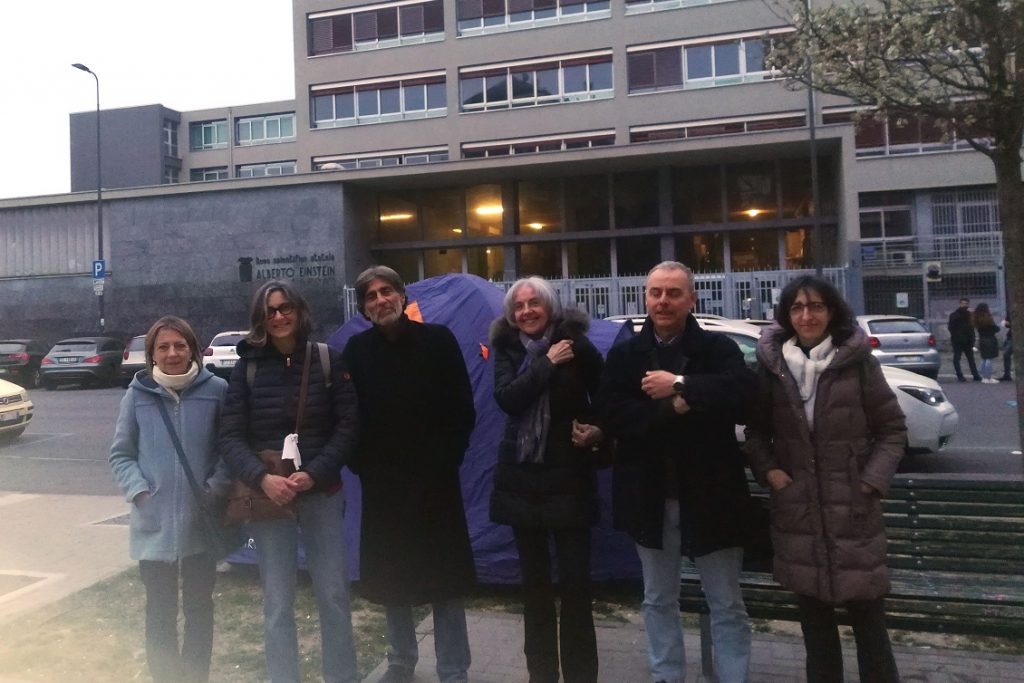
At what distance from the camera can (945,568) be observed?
380cm

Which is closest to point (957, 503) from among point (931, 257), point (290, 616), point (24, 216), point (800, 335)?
point (800, 335)

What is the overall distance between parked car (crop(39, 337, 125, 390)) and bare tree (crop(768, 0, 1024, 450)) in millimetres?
21733

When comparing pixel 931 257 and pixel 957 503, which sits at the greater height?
pixel 931 257

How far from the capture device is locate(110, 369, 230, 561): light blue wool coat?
11.5 ft

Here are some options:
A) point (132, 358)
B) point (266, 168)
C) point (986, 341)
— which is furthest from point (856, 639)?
point (266, 168)

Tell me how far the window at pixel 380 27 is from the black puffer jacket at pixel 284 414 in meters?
33.0

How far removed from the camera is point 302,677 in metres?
3.99

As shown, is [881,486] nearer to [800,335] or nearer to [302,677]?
[800,335]

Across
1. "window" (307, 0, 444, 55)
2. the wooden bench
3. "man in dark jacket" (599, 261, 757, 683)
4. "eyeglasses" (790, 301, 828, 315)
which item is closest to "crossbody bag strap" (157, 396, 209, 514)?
"man in dark jacket" (599, 261, 757, 683)

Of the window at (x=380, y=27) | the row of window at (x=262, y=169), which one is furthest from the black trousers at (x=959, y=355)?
the row of window at (x=262, y=169)

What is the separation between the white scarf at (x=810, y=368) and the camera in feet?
10.1

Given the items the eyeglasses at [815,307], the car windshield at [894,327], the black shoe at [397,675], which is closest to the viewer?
the eyeglasses at [815,307]

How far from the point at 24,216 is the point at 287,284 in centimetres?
3437

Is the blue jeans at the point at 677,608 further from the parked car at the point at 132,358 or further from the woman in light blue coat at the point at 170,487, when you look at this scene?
the parked car at the point at 132,358
